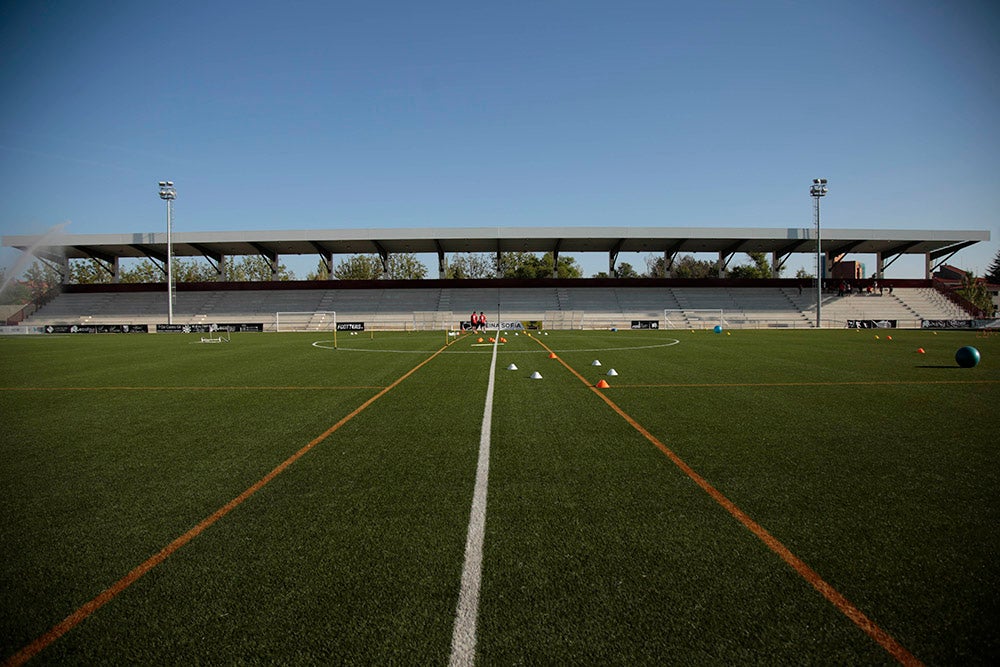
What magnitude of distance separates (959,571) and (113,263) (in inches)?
2552

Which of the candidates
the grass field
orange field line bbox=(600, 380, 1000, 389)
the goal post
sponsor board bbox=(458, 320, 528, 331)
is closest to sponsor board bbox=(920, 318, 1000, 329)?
sponsor board bbox=(458, 320, 528, 331)

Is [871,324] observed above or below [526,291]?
below

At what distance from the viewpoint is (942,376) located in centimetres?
1130

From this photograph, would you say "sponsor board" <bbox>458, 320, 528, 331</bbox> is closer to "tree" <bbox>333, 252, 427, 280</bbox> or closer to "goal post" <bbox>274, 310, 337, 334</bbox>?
"goal post" <bbox>274, 310, 337, 334</bbox>

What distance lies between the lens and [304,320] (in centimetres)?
4578

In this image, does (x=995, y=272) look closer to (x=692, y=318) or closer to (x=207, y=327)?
(x=692, y=318)

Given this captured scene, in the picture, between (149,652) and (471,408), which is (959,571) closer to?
(149,652)

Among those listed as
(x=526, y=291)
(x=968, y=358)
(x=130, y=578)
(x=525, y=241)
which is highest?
(x=525, y=241)

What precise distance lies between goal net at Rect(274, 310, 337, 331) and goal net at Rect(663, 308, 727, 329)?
29895 millimetres

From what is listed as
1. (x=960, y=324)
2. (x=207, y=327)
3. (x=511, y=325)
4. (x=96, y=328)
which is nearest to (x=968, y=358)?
(x=511, y=325)

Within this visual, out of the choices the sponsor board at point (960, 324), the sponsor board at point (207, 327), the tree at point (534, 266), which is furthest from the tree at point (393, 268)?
the sponsor board at point (960, 324)

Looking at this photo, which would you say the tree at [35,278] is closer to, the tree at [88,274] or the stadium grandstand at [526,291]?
the stadium grandstand at [526,291]

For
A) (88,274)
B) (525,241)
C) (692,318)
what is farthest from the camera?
(88,274)

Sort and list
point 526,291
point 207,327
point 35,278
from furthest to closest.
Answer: point 526,291 < point 207,327 < point 35,278
